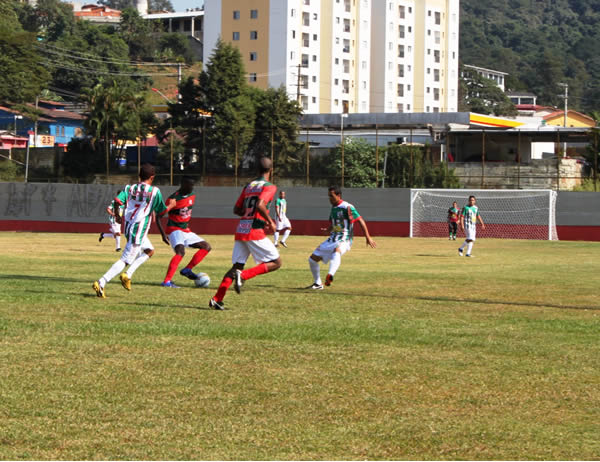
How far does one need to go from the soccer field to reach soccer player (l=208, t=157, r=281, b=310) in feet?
1.51

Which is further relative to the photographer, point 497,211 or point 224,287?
point 497,211

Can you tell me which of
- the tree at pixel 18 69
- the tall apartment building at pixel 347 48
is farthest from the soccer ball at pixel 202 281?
the tall apartment building at pixel 347 48

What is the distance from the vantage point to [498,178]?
164 feet

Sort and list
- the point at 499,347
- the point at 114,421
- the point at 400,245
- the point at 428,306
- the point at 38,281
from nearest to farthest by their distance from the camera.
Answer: the point at 114,421 → the point at 499,347 → the point at 428,306 → the point at 38,281 → the point at 400,245

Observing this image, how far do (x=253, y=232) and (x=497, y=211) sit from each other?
113 ft

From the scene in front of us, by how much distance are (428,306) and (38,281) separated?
7.41 meters

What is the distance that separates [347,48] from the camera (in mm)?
129750

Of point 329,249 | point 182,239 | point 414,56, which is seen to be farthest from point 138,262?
point 414,56

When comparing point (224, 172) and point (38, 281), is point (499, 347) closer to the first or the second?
point (38, 281)

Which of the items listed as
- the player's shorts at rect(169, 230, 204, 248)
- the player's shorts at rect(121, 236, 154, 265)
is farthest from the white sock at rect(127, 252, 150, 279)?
the player's shorts at rect(169, 230, 204, 248)

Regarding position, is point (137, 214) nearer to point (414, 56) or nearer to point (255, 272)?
point (255, 272)

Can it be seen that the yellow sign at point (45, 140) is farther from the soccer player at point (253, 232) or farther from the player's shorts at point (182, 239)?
the soccer player at point (253, 232)

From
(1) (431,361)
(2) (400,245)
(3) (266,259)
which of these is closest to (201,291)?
(3) (266,259)

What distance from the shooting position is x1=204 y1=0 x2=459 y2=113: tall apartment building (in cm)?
12306
